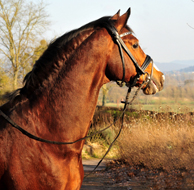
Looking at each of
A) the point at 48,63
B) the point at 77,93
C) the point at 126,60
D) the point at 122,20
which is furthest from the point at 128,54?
the point at 48,63

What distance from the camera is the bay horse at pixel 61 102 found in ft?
7.48

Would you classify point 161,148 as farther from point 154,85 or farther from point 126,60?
point 126,60

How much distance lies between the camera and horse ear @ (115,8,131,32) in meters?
2.71

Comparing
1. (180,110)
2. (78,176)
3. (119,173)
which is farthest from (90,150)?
(78,176)

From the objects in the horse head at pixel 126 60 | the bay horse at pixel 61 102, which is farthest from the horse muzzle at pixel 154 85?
the bay horse at pixel 61 102

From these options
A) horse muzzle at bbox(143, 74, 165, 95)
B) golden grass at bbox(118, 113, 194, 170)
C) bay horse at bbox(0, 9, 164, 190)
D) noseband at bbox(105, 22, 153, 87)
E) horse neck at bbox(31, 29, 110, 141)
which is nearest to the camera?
bay horse at bbox(0, 9, 164, 190)

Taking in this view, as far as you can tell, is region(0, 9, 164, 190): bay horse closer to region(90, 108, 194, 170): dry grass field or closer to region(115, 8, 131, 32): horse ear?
region(115, 8, 131, 32): horse ear

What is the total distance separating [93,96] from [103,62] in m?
0.37

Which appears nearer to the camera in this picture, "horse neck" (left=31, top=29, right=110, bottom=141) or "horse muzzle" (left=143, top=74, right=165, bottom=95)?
"horse neck" (left=31, top=29, right=110, bottom=141)

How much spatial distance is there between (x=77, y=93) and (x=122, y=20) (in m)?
0.96

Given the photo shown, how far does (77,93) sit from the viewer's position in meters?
2.52

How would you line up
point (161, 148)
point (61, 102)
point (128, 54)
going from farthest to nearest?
point (161, 148), point (128, 54), point (61, 102)

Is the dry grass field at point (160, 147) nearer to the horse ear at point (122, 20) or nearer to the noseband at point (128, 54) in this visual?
the noseband at point (128, 54)

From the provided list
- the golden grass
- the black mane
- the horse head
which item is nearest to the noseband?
the horse head
